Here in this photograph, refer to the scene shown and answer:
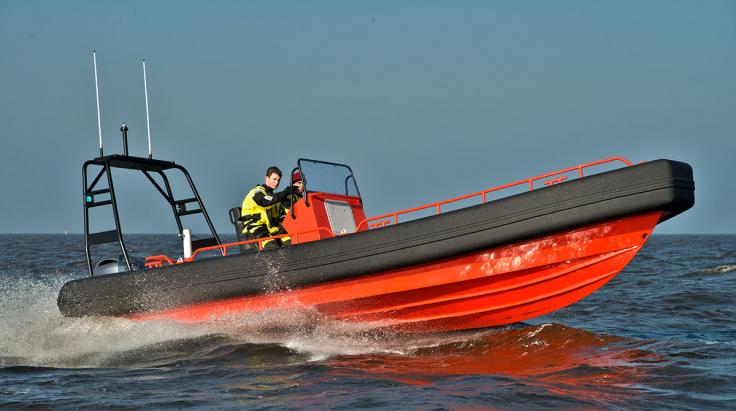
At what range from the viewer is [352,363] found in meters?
6.52

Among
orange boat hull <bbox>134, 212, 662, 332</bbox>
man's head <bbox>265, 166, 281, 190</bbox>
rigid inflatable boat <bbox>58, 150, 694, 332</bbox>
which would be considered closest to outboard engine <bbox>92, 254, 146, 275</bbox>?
rigid inflatable boat <bbox>58, 150, 694, 332</bbox>

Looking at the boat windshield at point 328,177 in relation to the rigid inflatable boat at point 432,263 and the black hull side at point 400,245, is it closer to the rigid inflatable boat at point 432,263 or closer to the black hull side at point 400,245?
the rigid inflatable boat at point 432,263

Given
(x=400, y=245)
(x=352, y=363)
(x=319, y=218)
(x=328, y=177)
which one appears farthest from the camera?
(x=328, y=177)

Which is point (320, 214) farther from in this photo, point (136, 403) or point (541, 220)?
point (136, 403)

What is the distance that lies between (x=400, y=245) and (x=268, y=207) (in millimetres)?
1698

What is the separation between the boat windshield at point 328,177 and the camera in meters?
8.05

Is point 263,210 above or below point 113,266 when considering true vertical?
above

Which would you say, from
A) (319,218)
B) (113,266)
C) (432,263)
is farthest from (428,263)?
(113,266)

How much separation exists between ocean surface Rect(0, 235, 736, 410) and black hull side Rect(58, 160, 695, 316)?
0.31m

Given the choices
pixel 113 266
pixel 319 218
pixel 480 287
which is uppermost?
pixel 319 218

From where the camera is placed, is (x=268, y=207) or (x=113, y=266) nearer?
(x=268, y=207)

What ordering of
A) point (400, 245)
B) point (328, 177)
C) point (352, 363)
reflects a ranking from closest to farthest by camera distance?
point (352, 363) < point (400, 245) < point (328, 177)

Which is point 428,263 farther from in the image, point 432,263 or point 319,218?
point 319,218

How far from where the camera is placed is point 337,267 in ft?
23.1
